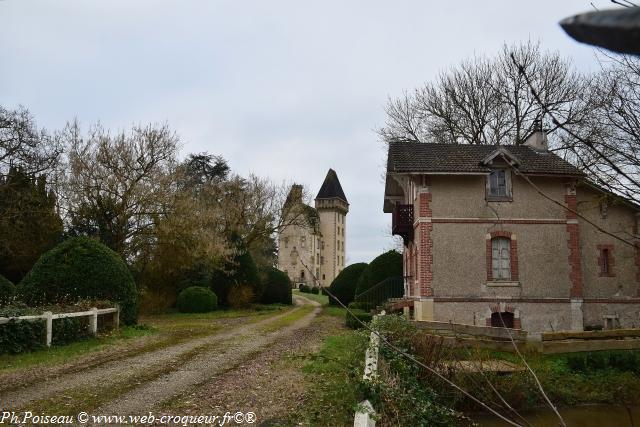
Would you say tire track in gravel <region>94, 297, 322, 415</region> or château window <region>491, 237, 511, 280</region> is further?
château window <region>491, 237, 511, 280</region>

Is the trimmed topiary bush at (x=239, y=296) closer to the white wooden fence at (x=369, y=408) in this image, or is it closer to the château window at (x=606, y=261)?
the château window at (x=606, y=261)

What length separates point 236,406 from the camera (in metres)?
7.78

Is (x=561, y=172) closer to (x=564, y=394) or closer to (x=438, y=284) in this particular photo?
(x=438, y=284)

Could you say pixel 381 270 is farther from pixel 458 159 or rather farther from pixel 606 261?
pixel 606 261

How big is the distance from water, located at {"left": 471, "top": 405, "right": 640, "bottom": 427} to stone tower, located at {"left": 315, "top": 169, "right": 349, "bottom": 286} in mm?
61388

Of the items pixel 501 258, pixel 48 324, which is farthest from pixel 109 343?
pixel 501 258

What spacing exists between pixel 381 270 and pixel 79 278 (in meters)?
15.7

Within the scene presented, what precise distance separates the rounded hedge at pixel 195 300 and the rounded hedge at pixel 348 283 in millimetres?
8624

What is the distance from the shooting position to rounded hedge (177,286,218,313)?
27.9 metres

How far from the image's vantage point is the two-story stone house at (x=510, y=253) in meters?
19.0

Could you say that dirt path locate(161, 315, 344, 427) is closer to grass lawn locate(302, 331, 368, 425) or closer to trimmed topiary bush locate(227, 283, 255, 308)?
grass lawn locate(302, 331, 368, 425)

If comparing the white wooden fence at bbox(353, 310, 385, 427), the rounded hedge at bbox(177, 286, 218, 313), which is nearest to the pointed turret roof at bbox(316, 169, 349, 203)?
the rounded hedge at bbox(177, 286, 218, 313)

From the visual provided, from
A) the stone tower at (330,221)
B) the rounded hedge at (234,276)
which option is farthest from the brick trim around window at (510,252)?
the stone tower at (330,221)

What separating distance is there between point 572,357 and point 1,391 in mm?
11874
